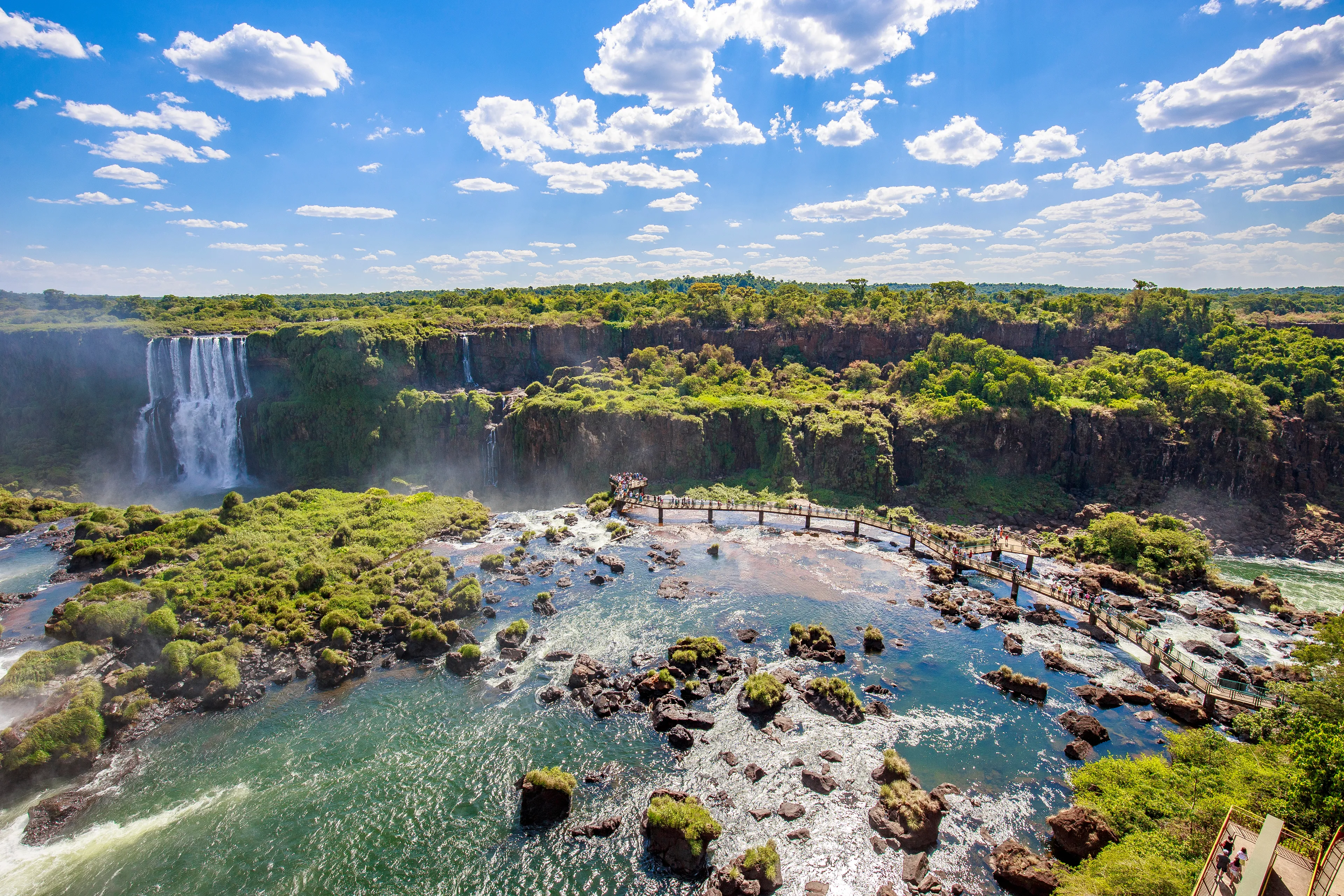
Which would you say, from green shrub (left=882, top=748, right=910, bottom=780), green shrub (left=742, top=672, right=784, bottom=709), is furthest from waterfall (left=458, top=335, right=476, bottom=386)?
green shrub (left=882, top=748, right=910, bottom=780)

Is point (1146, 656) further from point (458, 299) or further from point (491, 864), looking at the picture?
point (458, 299)

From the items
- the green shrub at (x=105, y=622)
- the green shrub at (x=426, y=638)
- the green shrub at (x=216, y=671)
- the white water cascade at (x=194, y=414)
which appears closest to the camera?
the green shrub at (x=216, y=671)

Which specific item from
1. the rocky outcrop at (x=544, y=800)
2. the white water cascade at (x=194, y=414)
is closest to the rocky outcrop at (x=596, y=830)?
the rocky outcrop at (x=544, y=800)

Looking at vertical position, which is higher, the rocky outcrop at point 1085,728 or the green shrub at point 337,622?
the green shrub at point 337,622

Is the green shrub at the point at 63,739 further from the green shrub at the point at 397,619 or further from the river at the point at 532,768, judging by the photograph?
the green shrub at the point at 397,619

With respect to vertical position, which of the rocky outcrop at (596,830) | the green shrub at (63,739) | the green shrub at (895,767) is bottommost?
the rocky outcrop at (596,830)

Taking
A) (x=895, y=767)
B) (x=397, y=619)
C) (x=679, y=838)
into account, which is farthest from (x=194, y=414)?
(x=895, y=767)

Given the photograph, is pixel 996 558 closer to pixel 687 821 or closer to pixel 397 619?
pixel 687 821
